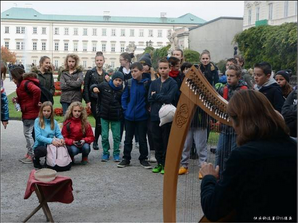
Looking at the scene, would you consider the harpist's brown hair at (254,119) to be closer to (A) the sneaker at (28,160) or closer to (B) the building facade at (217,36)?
(A) the sneaker at (28,160)

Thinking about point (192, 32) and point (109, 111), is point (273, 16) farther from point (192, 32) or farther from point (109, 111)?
point (109, 111)

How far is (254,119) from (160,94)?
4752mm

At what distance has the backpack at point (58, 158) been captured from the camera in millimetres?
7258

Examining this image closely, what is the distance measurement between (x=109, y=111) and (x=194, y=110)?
475 cm

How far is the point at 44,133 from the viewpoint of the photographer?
24.2 feet

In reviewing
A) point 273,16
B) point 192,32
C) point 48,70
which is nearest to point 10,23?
point 192,32

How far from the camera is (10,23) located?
346 feet

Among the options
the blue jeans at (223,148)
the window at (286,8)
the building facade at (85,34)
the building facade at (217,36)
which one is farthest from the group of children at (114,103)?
the building facade at (85,34)

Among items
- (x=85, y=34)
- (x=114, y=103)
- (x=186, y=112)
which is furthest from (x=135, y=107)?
(x=85, y=34)

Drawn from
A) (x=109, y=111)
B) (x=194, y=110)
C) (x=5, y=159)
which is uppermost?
(x=194, y=110)

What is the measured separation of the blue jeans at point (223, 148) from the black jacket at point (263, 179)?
2.81 ft

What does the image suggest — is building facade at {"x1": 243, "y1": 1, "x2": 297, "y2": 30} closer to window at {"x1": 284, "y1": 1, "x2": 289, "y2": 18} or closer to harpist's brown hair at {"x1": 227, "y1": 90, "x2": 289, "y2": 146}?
window at {"x1": 284, "y1": 1, "x2": 289, "y2": 18}

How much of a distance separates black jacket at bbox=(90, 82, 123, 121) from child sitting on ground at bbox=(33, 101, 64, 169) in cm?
86

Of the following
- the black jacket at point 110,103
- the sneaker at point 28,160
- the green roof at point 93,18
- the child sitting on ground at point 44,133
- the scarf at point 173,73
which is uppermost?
the green roof at point 93,18
